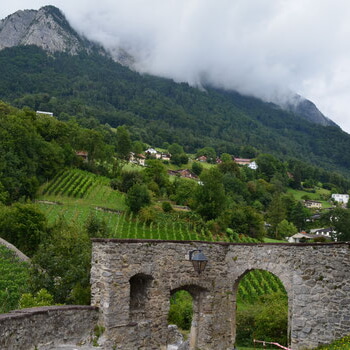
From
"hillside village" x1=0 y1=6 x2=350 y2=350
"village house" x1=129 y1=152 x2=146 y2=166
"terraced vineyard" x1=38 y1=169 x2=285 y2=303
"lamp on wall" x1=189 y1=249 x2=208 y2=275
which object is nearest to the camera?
"hillside village" x1=0 y1=6 x2=350 y2=350

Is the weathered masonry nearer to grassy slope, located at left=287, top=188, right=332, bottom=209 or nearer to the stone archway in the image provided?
the stone archway

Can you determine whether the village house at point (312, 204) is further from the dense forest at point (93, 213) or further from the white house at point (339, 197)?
the white house at point (339, 197)

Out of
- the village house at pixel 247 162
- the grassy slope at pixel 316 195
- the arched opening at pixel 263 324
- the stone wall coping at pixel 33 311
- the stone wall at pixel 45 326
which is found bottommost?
the arched opening at pixel 263 324

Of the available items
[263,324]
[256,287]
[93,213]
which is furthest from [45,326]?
[93,213]

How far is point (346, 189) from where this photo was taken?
148 meters

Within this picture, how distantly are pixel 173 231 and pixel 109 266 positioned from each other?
122 ft

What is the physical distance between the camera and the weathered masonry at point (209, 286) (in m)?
11.0

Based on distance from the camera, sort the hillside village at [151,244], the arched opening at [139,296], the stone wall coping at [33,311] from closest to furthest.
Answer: the stone wall coping at [33,311] < the hillside village at [151,244] < the arched opening at [139,296]

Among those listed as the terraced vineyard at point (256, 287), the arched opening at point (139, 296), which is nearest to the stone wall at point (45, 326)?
the arched opening at point (139, 296)

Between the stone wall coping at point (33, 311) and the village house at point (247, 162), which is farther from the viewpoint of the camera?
the village house at point (247, 162)

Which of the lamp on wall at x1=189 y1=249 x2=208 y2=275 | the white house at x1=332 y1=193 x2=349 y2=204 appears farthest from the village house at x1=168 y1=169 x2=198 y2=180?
the lamp on wall at x1=189 y1=249 x2=208 y2=275

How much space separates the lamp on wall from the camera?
12.7 m

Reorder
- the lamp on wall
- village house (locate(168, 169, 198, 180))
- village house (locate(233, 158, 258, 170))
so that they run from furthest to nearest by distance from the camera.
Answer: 1. village house (locate(233, 158, 258, 170))
2. village house (locate(168, 169, 198, 180))
3. the lamp on wall

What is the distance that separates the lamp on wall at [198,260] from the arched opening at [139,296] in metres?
1.53
